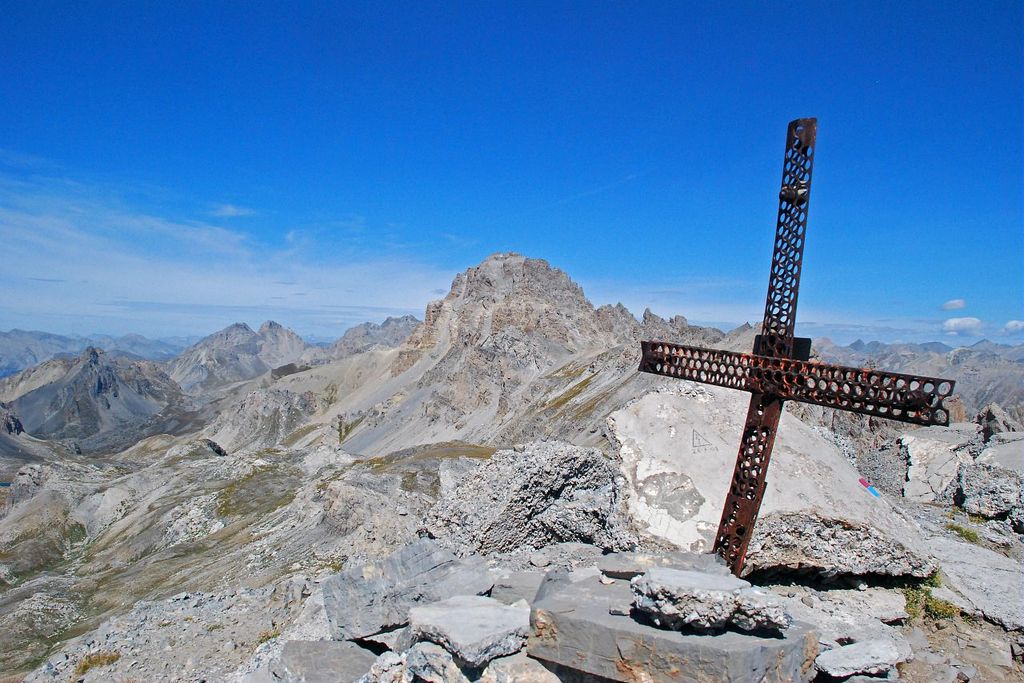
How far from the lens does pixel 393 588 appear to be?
470 inches

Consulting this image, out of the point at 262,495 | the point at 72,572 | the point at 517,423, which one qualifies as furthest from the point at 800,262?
the point at 517,423

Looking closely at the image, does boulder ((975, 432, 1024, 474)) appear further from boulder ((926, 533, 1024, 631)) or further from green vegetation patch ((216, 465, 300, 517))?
green vegetation patch ((216, 465, 300, 517))

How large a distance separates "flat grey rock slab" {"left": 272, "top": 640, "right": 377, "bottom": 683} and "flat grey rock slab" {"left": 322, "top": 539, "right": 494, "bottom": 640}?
0.85 feet

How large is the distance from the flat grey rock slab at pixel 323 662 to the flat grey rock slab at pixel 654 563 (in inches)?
185

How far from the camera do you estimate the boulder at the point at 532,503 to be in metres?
14.4

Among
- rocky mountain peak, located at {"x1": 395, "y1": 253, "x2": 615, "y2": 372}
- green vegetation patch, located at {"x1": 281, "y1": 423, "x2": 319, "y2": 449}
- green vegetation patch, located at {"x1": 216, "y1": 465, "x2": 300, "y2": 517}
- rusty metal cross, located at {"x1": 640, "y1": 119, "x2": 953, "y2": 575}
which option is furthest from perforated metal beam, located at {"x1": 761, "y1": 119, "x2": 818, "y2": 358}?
green vegetation patch, located at {"x1": 281, "y1": 423, "x2": 319, "y2": 449}

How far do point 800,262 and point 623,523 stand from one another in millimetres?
6238

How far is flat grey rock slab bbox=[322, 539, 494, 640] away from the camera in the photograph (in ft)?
38.2

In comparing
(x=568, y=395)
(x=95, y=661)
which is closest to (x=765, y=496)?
(x=95, y=661)

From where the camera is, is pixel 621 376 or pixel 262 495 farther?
pixel 621 376

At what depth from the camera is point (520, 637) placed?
29.9 ft

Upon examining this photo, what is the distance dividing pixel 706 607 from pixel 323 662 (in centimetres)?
750

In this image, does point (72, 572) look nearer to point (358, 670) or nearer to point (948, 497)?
point (358, 670)

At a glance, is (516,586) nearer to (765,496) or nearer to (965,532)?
(765,496)
